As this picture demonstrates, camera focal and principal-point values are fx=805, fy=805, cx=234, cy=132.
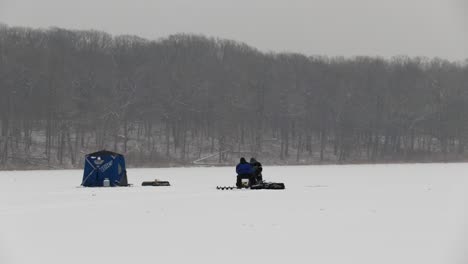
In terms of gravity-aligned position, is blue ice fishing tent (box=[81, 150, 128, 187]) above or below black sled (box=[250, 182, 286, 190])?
above

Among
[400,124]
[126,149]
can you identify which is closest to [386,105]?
[400,124]

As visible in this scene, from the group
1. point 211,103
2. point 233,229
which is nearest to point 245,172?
point 233,229

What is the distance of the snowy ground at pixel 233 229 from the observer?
1320 cm

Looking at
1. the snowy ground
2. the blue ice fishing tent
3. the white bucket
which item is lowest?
the snowy ground

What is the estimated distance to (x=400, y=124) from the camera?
105562 millimetres

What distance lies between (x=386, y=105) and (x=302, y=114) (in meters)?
13.1

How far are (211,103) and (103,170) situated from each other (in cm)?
6394

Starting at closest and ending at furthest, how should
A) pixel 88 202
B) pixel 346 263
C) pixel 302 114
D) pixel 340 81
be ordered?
1. pixel 346 263
2. pixel 88 202
3. pixel 302 114
4. pixel 340 81

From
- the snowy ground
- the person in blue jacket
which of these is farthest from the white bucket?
the snowy ground

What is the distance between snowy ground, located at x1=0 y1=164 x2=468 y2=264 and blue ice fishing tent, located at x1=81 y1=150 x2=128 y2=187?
7.33 metres

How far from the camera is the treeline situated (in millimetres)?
83375

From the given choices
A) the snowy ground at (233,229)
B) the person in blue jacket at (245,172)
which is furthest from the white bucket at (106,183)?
the snowy ground at (233,229)

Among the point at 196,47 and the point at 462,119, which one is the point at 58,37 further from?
the point at 462,119

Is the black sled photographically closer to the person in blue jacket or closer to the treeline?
the person in blue jacket
